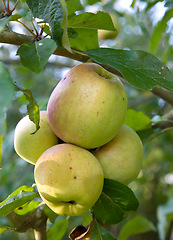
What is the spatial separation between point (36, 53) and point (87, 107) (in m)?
0.15

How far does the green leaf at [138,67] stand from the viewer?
2.11 feet

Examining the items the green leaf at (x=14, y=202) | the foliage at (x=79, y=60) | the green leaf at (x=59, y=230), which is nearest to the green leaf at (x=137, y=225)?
the foliage at (x=79, y=60)

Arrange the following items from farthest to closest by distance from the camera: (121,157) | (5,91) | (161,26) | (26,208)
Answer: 1. (161,26)
2. (26,208)
3. (121,157)
4. (5,91)

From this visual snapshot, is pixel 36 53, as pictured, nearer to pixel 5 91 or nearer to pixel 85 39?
pixel 5 91

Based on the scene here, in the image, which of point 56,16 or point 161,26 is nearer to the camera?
point 56,16

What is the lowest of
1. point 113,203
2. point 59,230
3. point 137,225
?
point 137,225

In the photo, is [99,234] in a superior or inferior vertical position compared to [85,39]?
inferior

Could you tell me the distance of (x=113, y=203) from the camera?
0.74 m

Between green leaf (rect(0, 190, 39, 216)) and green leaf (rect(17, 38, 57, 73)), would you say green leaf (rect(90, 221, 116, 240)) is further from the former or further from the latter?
green leaf (rect(17, 38, 57, 73))

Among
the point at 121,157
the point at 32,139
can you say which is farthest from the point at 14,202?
the point at 121,157

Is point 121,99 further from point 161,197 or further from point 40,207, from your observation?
point 161,197

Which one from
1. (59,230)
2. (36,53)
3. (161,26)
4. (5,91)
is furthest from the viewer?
(161,26)

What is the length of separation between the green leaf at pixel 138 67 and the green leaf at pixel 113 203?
0.79 feet

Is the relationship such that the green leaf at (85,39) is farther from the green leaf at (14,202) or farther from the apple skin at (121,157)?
the green leaf at (14,202)
